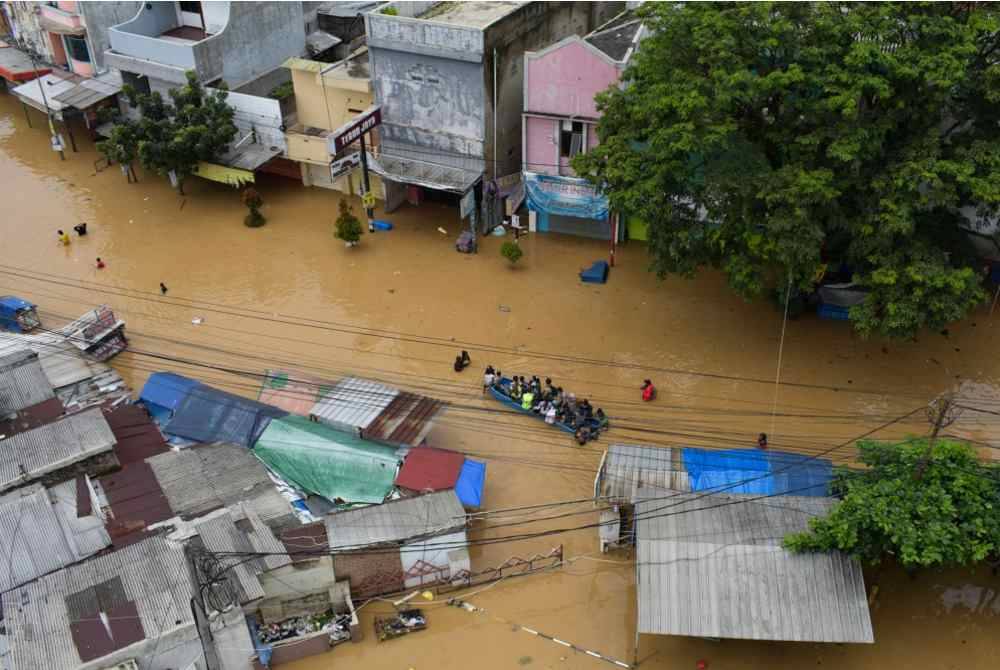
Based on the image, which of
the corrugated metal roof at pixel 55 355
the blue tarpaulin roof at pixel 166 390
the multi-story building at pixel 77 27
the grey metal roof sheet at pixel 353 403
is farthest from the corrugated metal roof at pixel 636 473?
the multi-story building at pixel 77 27

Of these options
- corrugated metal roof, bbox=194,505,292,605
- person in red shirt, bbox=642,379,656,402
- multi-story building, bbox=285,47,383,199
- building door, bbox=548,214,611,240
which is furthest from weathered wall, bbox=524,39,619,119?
corrugated metal roof, bbox=194,505,292,605

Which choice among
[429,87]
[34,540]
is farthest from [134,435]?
[429,87]

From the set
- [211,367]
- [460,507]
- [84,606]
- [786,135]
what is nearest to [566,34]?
[786,135]

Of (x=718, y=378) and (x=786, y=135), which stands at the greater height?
(x=786, y=135)

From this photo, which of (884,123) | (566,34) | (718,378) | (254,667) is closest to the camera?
(254,667)

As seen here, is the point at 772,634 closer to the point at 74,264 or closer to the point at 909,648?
the point at 909,648
